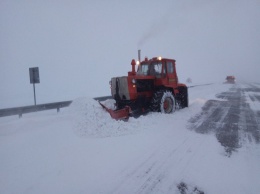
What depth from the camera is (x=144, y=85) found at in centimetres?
949

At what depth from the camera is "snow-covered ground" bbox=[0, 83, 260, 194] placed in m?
3.53

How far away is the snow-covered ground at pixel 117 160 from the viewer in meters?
3.53

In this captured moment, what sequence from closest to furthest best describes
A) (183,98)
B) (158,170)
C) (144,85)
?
(158,170) < (144,85) < (183,98)

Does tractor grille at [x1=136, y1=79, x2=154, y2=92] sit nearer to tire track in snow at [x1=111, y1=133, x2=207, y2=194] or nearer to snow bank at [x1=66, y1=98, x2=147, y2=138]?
snow bank at [x1=66, y1=98, x2=147, y2=138]

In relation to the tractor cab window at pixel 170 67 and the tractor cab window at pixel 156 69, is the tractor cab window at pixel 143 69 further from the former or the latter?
the tractor cab window at pixel 170 67

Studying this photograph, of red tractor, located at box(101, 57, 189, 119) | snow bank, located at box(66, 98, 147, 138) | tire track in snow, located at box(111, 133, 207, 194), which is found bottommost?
tire track in snow, located at box(111, 133, 207, 194)

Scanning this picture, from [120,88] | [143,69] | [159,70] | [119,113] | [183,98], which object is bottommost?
[119,113]

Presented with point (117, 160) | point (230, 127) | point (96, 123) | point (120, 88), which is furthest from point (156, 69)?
point (117, 160)

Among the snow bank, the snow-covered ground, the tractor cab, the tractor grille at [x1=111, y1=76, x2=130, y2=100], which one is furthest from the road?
the tractor grille at [x1=111, y1=76, x2=130, y2=100]

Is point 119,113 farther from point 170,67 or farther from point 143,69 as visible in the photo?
point 170,67

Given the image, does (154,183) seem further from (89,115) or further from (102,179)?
(89,115)

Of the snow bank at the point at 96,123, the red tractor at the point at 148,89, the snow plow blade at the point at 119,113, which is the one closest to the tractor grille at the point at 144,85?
the red tractor at the point at 148,89

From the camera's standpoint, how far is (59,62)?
6488cm

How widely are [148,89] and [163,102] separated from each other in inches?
39.1
